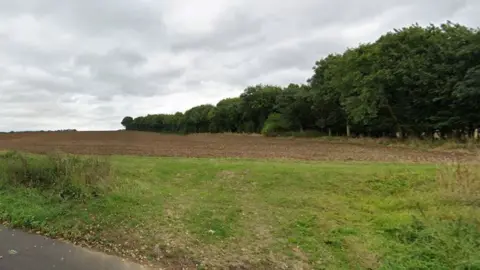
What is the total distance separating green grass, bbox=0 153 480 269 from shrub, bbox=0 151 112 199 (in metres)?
0.36

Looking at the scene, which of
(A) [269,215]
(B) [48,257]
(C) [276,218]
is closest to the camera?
(B) [48,257]

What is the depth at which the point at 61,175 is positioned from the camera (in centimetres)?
1148

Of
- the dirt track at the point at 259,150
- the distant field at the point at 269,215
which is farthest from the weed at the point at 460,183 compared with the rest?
the dirt track at the point at 259,150

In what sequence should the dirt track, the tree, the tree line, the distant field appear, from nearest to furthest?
the distant field < the dirt track < the tree line < the tree

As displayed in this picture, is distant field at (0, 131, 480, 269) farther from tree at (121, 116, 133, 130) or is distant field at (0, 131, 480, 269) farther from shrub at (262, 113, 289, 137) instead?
tree at (121, 116, 133, 130)

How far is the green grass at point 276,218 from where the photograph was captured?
25.2 feet

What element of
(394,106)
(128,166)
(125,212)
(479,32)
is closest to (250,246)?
(125,212)

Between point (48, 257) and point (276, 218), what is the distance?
5316 mm

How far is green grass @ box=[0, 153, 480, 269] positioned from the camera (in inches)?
303

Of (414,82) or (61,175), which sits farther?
(414,82)

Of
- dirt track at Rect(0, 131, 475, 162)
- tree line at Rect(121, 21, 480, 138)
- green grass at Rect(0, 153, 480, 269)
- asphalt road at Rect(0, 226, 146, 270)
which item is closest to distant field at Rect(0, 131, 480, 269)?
green grass at Rect(0, 153, 480, 269)

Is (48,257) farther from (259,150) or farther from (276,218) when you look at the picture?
(259,150)

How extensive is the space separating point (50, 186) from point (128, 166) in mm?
3253

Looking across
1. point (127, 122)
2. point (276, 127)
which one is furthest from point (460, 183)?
point (127, 122)
